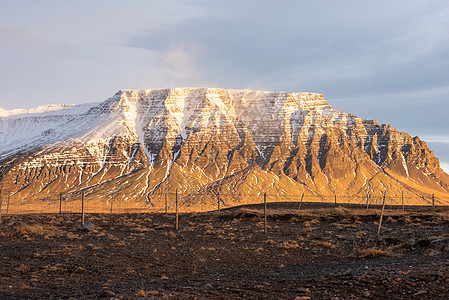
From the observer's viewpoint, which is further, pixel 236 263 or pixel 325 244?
pixel 325 244

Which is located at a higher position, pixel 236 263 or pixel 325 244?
pixel 325 244

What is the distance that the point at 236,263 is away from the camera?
949 inches

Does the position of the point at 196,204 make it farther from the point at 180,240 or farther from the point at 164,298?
the point at 164,298

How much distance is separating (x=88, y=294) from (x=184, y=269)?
8.27 metres

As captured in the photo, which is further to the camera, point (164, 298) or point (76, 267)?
point (76, 267)

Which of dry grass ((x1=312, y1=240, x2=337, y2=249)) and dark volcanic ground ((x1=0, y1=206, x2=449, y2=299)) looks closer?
dark volcanic ground ((x1=0, y1=206, x2=449, y2=299))

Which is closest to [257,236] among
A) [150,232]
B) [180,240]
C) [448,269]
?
[180,240]

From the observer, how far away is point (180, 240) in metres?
34.4

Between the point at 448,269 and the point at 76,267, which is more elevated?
the point at 448,269

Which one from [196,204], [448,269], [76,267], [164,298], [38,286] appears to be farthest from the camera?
[196,204]

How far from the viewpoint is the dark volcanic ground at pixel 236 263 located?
47.8 feet

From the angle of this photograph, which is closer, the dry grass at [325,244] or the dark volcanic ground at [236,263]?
the dark volcanic ground at [236,263]

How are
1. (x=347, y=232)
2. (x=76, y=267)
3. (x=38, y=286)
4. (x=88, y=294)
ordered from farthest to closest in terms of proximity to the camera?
(x=347, y=232)
(x=76, y=267)
(x=38, y=286)
(x=88, y=294)

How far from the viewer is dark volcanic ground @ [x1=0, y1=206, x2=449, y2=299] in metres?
14.6
